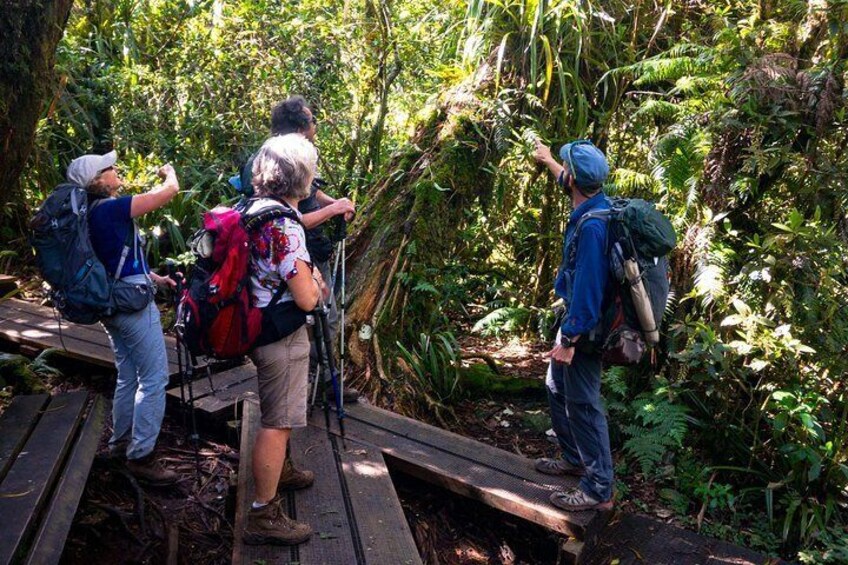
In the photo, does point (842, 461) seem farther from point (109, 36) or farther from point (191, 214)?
point (109, 36)

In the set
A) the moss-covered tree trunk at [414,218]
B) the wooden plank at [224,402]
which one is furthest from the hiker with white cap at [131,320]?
the moss-covered tree trunk at [414,218]

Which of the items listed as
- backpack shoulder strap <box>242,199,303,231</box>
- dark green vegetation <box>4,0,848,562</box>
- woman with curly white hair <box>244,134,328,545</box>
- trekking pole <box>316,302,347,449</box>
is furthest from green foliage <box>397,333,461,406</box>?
backpack shoulder strap <box>242,199,303,231</box>

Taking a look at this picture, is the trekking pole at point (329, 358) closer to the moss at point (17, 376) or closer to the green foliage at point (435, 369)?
the green foliage at point (435, 369)

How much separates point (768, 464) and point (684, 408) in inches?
25.1

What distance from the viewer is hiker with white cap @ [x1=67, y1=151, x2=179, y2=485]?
379 cm

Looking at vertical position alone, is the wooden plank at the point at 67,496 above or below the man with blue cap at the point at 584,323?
below

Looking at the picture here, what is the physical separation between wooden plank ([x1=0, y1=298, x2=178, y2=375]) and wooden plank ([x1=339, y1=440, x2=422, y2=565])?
193 centimetres

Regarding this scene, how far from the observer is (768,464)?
4.56 metres

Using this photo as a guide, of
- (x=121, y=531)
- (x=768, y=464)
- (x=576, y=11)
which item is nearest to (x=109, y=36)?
(x=576, y=11)

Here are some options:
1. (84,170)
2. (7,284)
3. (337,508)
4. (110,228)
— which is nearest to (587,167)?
(337,508)

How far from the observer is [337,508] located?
142 inches

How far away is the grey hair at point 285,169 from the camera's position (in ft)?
10.3

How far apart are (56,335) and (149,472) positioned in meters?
2.46

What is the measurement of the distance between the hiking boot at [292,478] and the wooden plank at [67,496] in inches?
39.5
